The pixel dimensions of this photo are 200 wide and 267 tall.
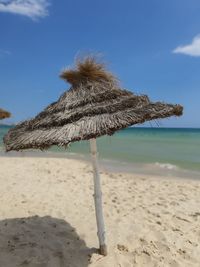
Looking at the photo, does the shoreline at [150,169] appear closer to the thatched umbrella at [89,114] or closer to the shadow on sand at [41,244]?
the shadow on sand at [41,244]

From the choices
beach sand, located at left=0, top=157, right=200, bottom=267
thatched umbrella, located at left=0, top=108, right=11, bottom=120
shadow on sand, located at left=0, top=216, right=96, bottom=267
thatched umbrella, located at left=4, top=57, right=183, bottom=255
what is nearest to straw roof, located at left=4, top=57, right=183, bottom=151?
thatched umbrella, located at left=4, top=57, right=183, bottom=255

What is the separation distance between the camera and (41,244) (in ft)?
15.6

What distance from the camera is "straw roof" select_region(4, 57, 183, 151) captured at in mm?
3596

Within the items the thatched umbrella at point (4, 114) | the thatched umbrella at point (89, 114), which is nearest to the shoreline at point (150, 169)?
the thatched umbrella at point (4, 114)

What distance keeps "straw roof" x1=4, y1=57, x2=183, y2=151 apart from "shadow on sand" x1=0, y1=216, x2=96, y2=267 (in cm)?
140

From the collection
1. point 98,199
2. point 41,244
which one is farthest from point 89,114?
point 41,244

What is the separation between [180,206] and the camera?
21.5ft

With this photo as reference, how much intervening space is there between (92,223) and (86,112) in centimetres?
219

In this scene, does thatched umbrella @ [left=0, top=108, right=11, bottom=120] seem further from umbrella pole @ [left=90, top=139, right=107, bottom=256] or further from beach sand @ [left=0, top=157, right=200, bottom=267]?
umbrella pole @ [left=90, top=139, right=107, bottom=256]

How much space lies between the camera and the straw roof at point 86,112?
360 centimetres

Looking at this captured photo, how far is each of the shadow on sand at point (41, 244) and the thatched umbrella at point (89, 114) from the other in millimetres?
430

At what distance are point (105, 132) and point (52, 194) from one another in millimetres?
4110

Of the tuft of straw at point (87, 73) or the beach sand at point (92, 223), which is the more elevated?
the tuft of straw at point (87, 73)

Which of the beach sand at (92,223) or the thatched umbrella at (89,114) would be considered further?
the beach sand at (92,223)
